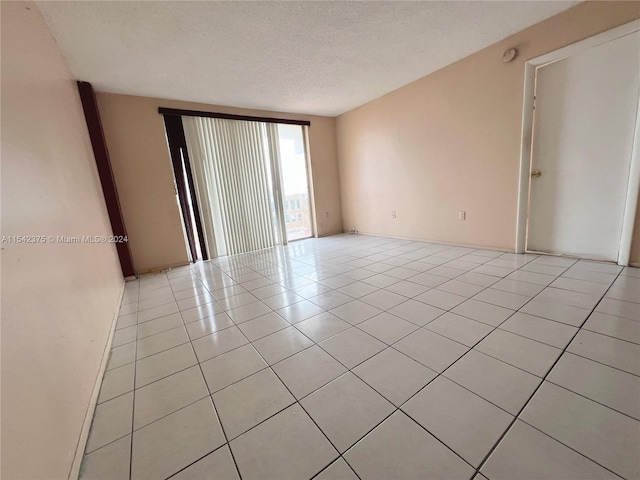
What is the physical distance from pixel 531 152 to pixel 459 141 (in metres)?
0.86

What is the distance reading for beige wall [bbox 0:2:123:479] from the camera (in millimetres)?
851

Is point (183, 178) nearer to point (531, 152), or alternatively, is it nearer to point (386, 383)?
point (386, 383)

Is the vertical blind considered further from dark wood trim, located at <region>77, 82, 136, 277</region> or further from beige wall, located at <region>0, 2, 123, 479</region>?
beige wall, located at <region>0, 2, 123, 479</region>

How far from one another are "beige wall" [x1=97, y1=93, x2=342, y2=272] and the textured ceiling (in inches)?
8.3

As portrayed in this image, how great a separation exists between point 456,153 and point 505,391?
3302 millimetres

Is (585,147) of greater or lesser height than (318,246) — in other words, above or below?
above

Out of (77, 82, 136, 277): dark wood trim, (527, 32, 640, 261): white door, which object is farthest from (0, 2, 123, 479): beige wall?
(527, 32, 640, 261): white door

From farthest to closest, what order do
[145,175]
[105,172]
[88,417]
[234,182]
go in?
[234,182], [145,175], [105,172], [88,417]

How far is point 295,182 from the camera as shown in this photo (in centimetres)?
555

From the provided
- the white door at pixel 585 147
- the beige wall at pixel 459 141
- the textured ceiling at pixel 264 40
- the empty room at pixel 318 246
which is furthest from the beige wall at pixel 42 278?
the white door at pixel 585 147

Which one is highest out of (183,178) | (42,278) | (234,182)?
(183,178)

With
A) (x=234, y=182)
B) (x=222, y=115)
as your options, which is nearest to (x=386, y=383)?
(x=234, y=182)

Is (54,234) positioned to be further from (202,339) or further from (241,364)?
(241,364)

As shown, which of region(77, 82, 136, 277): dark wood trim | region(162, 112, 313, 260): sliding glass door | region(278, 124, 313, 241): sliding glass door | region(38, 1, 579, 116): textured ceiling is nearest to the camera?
region(38, 1, 579, 116): textured ceiling
